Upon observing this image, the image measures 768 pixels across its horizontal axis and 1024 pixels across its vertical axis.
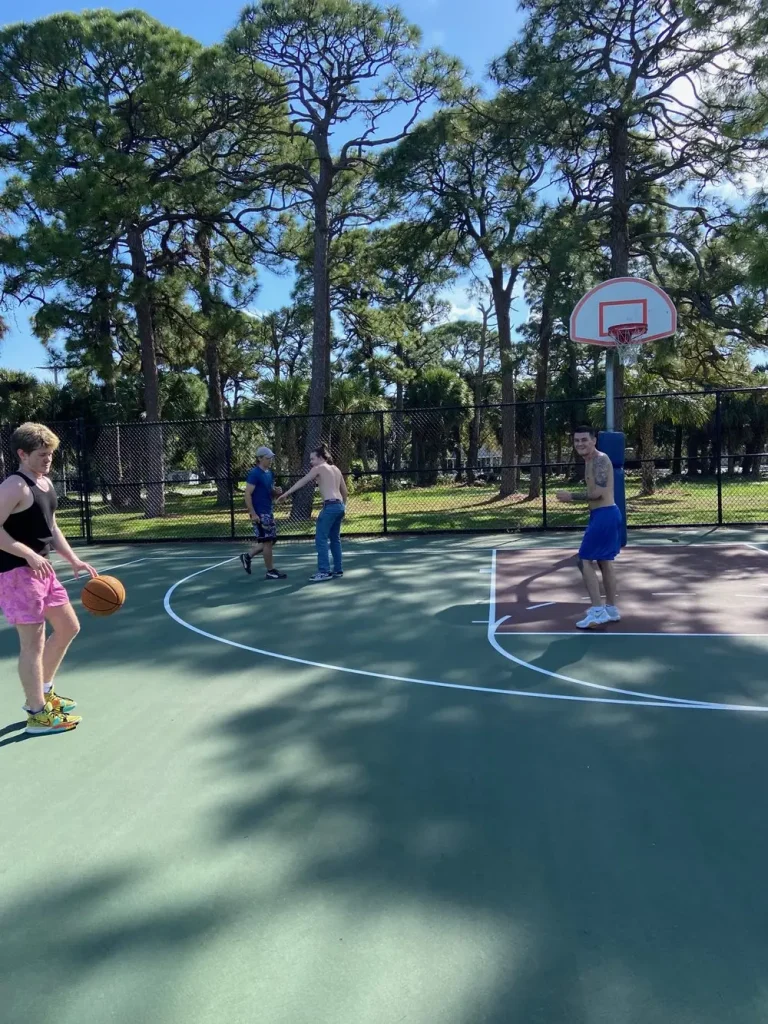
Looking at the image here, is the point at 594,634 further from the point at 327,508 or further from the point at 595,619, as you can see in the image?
the point at 327,508

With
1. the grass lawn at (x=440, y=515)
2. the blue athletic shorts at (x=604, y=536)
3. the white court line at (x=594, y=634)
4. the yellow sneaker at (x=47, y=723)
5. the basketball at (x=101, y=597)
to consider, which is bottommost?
the white court line at (x=594, y=634)

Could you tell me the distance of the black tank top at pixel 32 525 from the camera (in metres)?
4.37

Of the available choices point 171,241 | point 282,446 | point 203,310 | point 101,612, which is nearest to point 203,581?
point 101,612

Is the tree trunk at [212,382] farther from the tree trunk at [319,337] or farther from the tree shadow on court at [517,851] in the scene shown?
the tree shadow on court at [517,851]

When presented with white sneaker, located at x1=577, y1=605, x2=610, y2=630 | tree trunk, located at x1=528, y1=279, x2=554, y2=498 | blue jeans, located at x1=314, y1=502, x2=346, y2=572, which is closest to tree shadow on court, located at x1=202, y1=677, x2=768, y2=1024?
white sneaker, located at x1=577, y1=605, x2=610, y2=630

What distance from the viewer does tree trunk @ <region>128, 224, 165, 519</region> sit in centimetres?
2100

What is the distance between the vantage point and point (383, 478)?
14.6 metres

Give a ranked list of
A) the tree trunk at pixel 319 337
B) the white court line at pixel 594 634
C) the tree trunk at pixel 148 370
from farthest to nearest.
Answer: the tree trunk at pixel 148 370 → the tree trunk at pixel 319 337 → the white court line at pixel 594 634

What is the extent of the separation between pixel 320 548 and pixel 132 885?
6.97m

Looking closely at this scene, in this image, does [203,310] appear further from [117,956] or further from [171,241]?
[117,956]

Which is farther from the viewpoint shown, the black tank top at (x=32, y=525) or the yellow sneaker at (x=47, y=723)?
the yellow sneaker at (x=47, y=723)

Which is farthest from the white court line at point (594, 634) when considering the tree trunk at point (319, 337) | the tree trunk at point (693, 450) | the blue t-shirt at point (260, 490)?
the tree trunk at point (693, 450)

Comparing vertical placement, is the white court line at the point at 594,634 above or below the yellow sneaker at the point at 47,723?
below

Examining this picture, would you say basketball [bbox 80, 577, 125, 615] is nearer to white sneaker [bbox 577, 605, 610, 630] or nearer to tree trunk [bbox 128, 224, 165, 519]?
white sneaker [bbox 577, 605, 610, 630]
